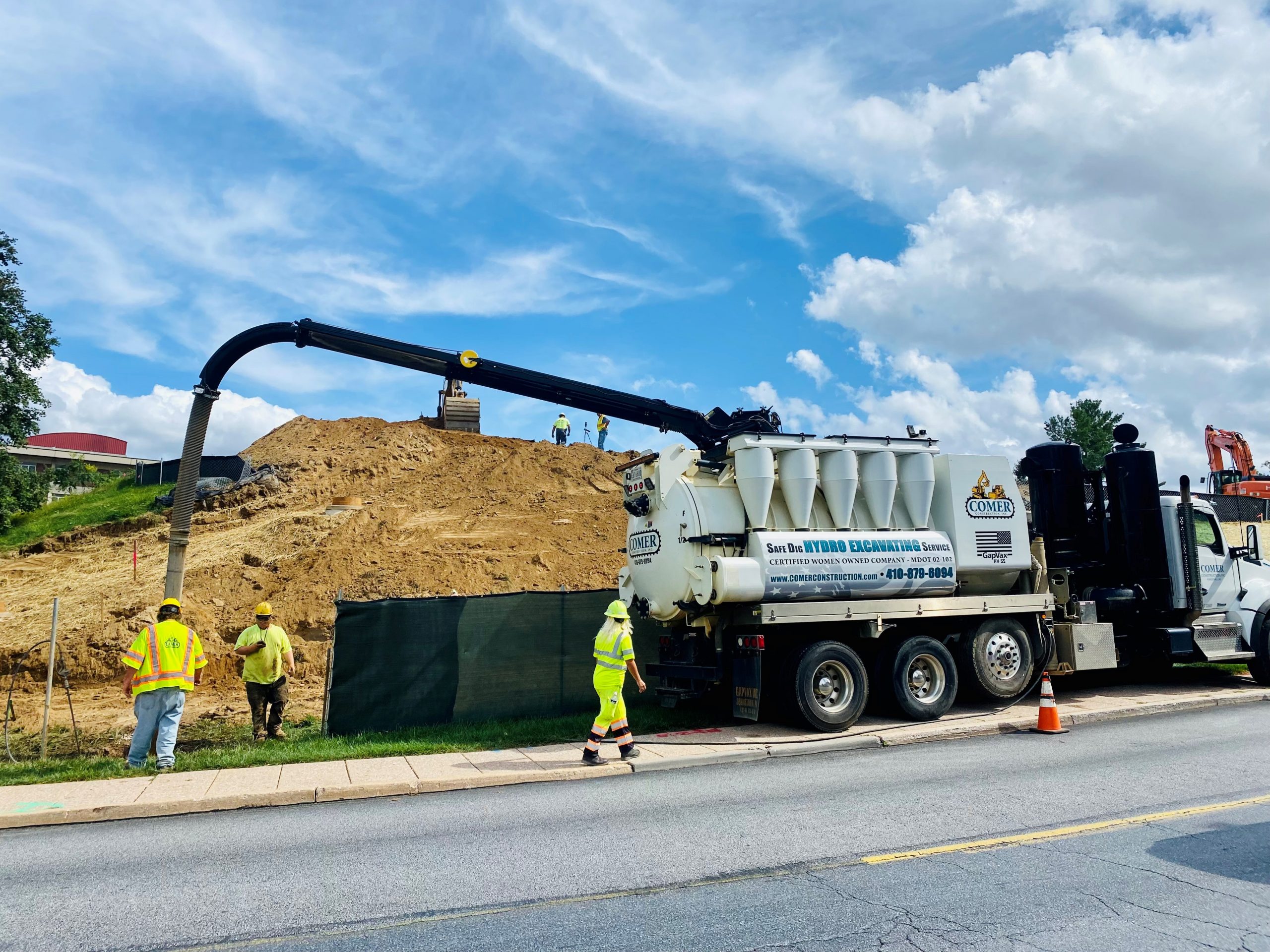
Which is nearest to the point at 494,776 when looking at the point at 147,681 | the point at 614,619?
the point at 614,619

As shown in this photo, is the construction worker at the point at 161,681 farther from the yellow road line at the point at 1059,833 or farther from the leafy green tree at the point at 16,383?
the leafy green tree at the point at 16,383

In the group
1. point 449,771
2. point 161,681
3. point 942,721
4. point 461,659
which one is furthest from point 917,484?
point 161,681

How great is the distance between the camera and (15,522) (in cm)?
3253

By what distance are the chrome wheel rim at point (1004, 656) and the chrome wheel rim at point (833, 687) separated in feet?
7.61

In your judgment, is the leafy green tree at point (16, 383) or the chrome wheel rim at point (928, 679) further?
the leafy green tree at point (16, 383)

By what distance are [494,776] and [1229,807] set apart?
248 inches

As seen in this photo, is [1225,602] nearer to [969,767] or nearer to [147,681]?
[969,767]

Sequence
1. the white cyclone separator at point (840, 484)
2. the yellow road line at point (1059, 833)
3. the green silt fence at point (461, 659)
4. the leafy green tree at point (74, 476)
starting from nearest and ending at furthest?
1. the yellow road line at point (1059, 833)
2. the green silt fence at point (461, 659)
3. the white cyclone separator at point (840, 484)
4. the leafy green tree at point (74, 476)

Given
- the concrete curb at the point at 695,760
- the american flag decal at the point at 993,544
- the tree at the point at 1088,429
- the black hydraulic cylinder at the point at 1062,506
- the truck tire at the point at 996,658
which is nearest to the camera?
the concrete curb at the point at 695,760

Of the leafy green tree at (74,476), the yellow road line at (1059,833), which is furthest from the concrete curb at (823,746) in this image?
the leafy green tree at (74,476)

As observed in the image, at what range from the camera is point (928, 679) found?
11.9m

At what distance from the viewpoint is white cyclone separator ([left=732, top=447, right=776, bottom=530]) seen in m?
11.2

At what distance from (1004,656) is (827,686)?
114 inches

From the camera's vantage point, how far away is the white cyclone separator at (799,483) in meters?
11.4
